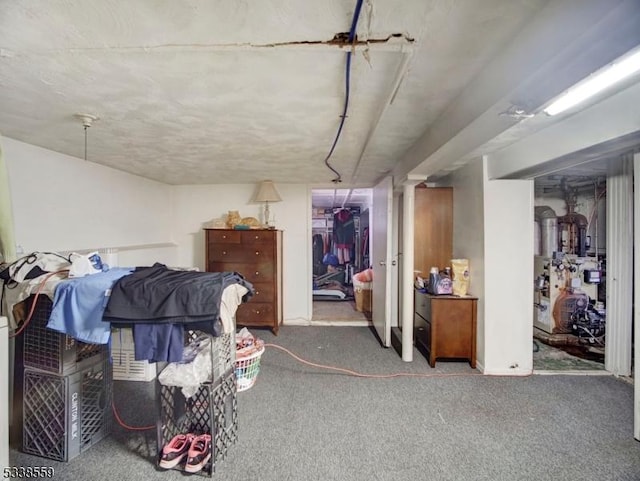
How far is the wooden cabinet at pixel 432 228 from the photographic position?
342cm

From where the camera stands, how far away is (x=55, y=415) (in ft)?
5.58

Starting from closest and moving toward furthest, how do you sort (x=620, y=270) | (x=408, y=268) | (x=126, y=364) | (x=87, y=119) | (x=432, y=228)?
(x=87, y=119) → (x=126, y=364) → (x=620, y=270) → (x=408, y=268) → (x=432, y=228)

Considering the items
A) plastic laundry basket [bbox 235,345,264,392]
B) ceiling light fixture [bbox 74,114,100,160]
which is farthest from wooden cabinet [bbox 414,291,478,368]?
ceiling light fixture [bbox 74,114,100,160]

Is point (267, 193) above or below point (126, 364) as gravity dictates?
above

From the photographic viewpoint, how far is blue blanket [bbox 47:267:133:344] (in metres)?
1.49

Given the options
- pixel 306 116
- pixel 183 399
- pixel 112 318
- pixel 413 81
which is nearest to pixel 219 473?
pixel 183 399

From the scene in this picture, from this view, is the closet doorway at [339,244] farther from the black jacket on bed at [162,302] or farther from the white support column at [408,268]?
the black jacket on bed at [162,302]

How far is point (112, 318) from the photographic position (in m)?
1.44

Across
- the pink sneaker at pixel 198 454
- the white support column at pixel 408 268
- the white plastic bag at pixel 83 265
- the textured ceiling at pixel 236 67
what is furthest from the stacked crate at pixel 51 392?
the white support column at pixel 408 268

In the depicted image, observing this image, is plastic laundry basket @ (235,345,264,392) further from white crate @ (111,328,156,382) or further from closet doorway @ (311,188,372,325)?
closet doorway @ (311,188,372,325)

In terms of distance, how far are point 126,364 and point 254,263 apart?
67.7 inches

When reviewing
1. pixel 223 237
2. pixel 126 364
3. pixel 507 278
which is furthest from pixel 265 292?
pixel 507 278

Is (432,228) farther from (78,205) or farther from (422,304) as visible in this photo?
(78,205)

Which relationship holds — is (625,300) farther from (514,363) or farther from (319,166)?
(319,166)
